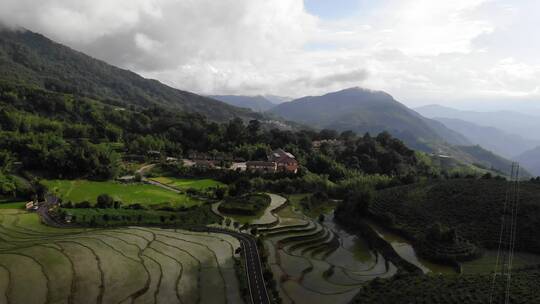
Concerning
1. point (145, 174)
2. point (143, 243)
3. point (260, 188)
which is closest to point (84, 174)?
point (145, 174)

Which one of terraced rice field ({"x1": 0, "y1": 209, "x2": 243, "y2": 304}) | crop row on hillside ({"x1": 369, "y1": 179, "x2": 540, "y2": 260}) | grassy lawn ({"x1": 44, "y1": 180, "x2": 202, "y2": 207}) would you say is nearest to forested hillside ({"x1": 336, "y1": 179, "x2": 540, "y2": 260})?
Result: crop row on hillside ({"x1": 369, "y1": 179, "x2": 540, "y2": 260})

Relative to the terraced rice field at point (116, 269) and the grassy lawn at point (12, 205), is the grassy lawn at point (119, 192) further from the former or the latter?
the terraced rice field at point (116, 269)

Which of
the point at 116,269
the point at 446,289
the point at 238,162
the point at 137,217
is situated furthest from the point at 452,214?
the point at 238,162

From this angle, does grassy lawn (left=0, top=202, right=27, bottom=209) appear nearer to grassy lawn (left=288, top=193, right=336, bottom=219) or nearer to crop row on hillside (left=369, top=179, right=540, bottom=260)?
grassy lawn (left=288, top=193, right=336, bottom=219)

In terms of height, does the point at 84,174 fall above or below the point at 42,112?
below

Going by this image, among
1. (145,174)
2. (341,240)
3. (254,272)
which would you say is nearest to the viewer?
(254,272)

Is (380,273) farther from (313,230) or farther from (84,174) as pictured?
(84,174)

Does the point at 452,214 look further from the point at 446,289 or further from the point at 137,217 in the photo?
the point at 137,217
